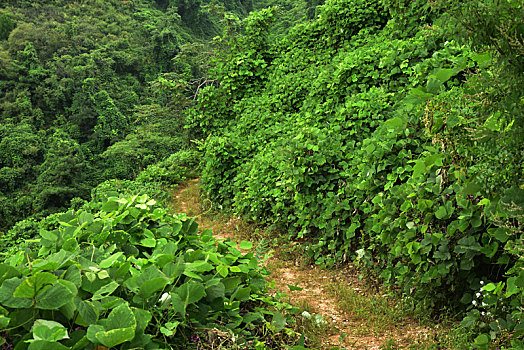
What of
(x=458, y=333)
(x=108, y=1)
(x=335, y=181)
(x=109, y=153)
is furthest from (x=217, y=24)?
(x=458, y=333)

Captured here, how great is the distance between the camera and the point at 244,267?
2471 mm

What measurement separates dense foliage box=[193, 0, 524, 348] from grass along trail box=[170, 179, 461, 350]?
186 mm

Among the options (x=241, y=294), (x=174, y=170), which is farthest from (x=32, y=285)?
(x=174, y=170)

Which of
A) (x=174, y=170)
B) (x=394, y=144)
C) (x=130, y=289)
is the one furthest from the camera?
(x=174, y=170)

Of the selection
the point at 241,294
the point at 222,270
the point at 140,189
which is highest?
the point at 222,270

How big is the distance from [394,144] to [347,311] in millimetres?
1491

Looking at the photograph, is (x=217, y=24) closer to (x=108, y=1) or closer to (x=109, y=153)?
(x=108, y=1)

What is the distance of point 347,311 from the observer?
319cm

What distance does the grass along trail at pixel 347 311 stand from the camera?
2623mm

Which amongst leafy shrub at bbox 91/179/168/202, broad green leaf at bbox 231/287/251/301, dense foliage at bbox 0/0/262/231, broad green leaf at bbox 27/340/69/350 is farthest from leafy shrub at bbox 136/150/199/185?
broad green leaf at bbox 27/340/69/350

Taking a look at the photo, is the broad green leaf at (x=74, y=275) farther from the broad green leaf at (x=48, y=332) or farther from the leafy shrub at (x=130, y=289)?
the broad green leaf at (x=48, y=332)

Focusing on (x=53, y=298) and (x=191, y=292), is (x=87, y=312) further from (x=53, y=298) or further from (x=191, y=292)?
(x=191, y=292)

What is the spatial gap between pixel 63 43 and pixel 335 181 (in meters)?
26.3

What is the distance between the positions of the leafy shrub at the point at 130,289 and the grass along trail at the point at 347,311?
567 mm
